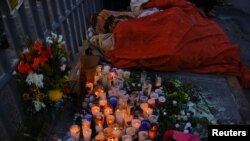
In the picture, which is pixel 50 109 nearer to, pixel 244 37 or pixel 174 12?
pixel 174 12

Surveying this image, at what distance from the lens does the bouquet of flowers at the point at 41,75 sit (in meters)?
2.96

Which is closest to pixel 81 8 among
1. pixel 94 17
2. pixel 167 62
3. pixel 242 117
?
pixel 94 17

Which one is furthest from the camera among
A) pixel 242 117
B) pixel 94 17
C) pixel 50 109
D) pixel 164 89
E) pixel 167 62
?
pixel 94 17

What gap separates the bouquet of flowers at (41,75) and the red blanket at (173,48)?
1254 mm

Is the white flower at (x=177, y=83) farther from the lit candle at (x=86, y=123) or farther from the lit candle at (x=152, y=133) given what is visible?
the lit candle at (x=86, y=123)

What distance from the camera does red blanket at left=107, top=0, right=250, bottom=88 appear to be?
4.25 metres

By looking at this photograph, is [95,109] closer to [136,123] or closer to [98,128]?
[98,128]

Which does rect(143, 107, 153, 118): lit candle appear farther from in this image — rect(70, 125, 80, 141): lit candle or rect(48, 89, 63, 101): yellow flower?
rect(48, 89, 63, 101): yellow flower

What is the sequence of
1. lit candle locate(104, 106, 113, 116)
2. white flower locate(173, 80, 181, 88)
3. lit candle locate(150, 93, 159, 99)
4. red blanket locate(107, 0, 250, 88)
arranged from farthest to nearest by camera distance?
red blanket locate(107, 0, 250, 88) → white flower locate(173, 80, 181, 88) → lit candle locate(150, 93, 159, 99) → lit candle locate(104, 106, 113, 116)

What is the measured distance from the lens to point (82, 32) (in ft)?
17.5

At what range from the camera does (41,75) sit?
298 cm

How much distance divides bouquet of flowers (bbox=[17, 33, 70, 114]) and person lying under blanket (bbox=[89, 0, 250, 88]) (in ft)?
4.10

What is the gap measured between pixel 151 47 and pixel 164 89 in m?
0.71

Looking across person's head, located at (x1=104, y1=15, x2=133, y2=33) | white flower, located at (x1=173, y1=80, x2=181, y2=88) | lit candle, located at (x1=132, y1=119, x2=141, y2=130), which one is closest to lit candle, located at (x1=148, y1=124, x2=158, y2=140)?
lit candle, located at (x1=132, y1=119, x2=141, y2=130)
